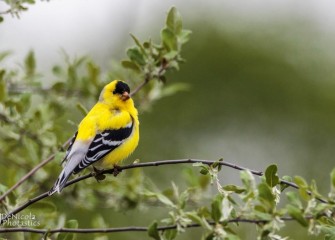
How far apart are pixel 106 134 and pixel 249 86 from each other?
20.3 feet

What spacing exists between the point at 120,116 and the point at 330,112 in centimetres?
593

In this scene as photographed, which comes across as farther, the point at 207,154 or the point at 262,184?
the point at 207,154

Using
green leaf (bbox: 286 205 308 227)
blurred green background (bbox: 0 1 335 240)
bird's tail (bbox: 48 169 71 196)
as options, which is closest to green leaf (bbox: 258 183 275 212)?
green leaf (bbox: 286 205 308 227)

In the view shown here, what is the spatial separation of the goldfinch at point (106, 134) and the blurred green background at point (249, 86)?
469cm

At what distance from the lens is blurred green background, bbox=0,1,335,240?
9383 millimetres

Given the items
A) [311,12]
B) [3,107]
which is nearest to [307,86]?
[311,12]

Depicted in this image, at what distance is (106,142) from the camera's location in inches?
154

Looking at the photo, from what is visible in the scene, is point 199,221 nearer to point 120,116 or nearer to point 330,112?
point 120,116

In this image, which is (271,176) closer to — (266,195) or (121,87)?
(266,195)

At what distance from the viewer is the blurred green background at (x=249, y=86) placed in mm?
9383

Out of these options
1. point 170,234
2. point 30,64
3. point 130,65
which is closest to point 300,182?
point 170,234

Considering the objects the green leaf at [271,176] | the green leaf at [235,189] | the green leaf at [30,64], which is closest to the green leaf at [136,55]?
the green leaf at [30,64]

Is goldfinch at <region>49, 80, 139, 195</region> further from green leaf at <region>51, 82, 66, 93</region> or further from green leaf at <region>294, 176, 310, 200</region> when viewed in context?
green leaf at <region>294, 176, 310, 200</region>

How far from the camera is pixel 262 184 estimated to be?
2217 millimetres
